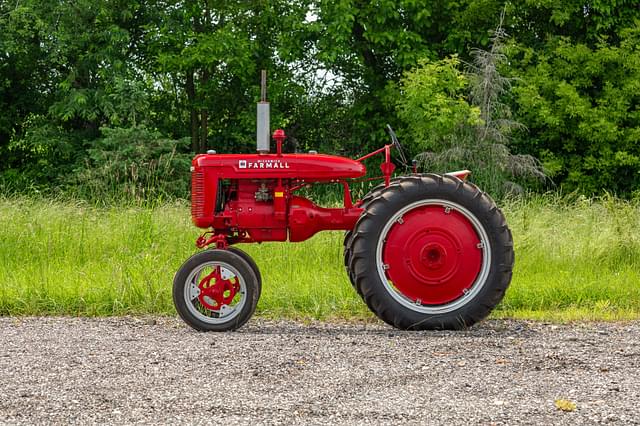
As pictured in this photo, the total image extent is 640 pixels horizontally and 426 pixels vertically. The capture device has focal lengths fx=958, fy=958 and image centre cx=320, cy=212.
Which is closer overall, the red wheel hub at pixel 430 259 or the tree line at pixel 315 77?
the red wheel hub at pixel 430 259

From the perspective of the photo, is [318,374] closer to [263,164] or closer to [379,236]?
[379,236]

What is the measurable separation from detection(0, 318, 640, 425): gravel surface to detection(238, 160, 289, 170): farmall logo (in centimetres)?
112

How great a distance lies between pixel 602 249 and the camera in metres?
9.36

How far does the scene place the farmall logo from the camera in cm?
662

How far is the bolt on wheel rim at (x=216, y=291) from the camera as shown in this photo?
21.2ft

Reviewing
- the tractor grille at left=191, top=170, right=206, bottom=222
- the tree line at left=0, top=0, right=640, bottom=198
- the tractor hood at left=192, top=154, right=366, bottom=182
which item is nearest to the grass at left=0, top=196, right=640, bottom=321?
the tractor grille at left=191, top=170, right=206, bottom=222

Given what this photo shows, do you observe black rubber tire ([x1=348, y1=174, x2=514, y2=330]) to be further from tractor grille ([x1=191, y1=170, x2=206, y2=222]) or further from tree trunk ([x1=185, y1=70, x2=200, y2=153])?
tree trunk ([x1=185, y1=70, x2=200, y2=153])

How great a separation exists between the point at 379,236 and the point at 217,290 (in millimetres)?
1151

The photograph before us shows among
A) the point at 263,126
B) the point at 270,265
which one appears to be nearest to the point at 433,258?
the point at 263,126

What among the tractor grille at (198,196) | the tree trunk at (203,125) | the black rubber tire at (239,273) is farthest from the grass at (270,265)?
the tree trunk at (203,125)

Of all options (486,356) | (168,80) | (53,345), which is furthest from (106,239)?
(168,80)

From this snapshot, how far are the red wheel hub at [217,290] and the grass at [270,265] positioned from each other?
0.77 meters

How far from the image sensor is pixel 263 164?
663cm

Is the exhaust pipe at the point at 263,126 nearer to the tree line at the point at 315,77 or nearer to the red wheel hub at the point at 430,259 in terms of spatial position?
the red wheel hub at the point at 430,259
